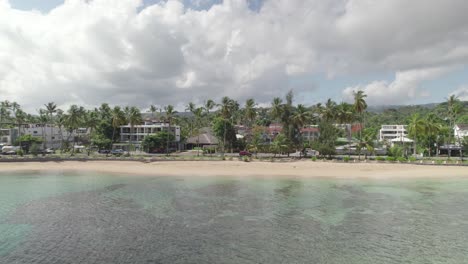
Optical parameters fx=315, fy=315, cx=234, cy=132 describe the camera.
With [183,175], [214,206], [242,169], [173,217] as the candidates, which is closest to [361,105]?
[242,169]

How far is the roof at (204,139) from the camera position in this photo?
304 feet

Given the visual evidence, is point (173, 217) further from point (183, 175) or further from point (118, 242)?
point (183, 175)

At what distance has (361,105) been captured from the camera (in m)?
68.8

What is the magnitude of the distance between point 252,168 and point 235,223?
3183 cm

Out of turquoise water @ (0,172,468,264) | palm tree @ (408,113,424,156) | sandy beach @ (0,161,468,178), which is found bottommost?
turquoise water @ (0,172,468,264)

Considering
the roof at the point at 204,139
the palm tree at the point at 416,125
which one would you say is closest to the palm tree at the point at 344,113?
the palm tree at the point at 416,125

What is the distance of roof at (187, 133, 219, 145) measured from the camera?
9270 centimetres

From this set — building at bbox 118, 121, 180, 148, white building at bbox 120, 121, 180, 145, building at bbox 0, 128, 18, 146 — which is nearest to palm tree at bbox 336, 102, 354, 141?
building at bbox 118, 121, 180, 148

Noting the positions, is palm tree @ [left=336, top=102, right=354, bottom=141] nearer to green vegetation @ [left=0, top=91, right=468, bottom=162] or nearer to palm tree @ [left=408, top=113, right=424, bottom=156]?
green vegetation @ [left=0, top=91, right=468, bottom=162]

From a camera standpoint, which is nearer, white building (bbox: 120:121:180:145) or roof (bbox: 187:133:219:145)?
roof (bbox: 187:133:219:145)

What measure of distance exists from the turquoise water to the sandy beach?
9.37 m

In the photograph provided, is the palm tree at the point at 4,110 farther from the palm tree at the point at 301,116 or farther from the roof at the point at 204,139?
the palm tree at the point at 301,116

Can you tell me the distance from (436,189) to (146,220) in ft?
105

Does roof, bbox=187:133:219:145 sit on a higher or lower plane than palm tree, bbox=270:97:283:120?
lower
